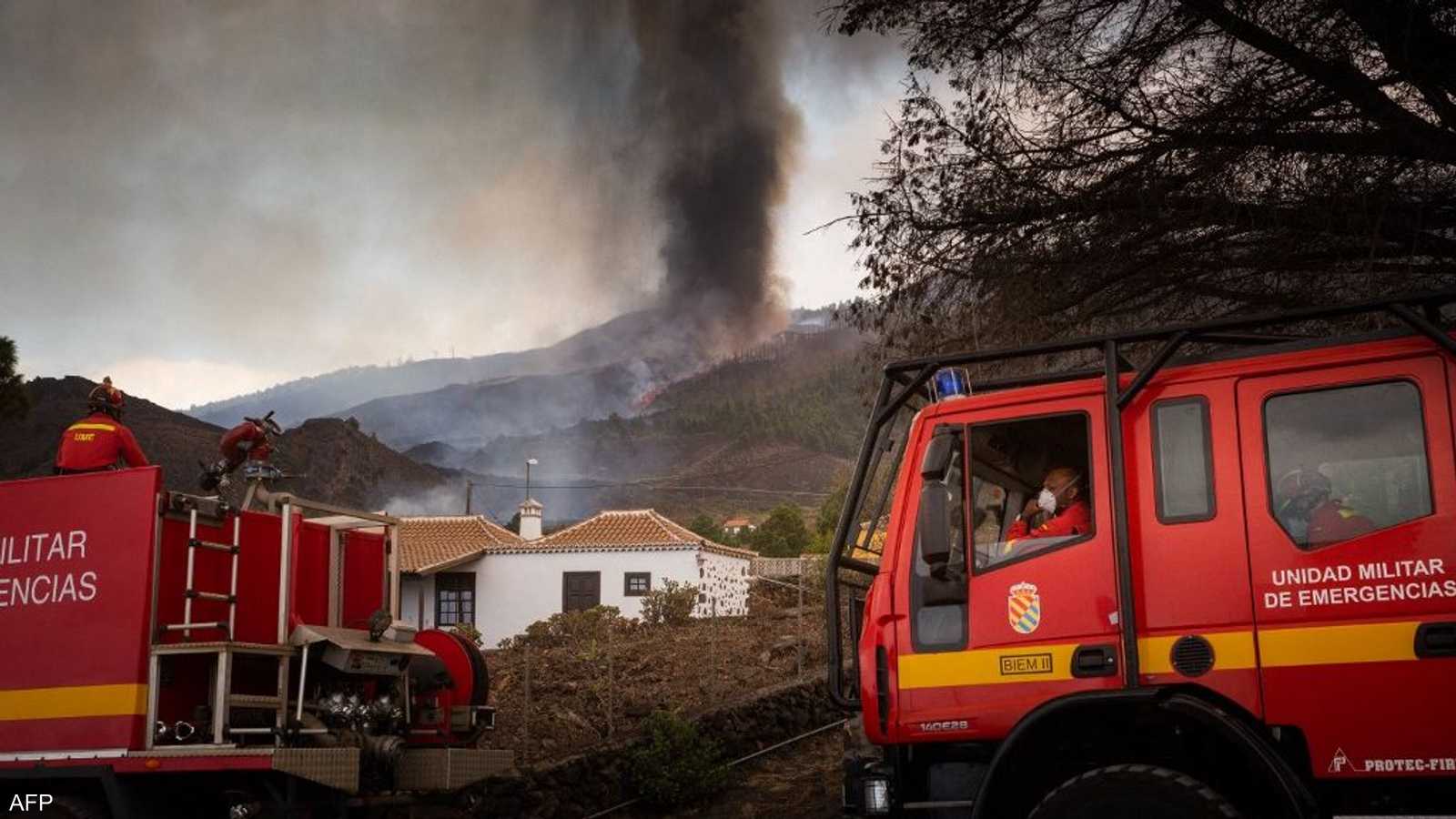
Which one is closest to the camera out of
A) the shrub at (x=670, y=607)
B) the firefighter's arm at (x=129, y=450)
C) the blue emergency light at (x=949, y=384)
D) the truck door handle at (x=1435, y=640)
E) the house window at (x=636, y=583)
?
the truck door handle at (x=1435, y=640)

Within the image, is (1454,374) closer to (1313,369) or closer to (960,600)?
(1313,369)

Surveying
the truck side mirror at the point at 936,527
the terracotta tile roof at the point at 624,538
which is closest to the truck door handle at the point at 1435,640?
the truck side mirror at the point at 936,527

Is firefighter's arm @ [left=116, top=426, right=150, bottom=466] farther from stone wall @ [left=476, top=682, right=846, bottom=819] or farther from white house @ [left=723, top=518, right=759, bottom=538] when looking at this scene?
white house @ [left=723, top=518, right=759, bottom=538]

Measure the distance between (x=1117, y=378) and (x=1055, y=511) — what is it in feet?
2.49

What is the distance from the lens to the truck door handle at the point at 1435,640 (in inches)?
223

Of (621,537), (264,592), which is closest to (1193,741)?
(264,592)

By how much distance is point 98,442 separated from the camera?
962cm

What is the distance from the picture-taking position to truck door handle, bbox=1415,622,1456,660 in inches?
223

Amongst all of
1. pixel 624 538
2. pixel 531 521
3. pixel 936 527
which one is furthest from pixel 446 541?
pixel 936 527

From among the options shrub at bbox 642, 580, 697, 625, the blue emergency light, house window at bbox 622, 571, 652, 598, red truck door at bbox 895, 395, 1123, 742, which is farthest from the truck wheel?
house window at bbox 622, 571, 652, 598

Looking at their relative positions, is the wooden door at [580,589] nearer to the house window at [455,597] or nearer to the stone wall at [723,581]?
the house window at [455,597]

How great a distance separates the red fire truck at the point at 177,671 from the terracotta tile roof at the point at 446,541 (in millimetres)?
37176

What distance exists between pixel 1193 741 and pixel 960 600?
1.29 meters

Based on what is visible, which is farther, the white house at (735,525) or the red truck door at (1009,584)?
the white house at (735,525)
